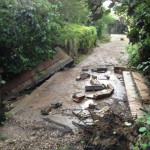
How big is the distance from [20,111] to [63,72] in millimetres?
4289

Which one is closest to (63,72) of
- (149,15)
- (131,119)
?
(131,119)

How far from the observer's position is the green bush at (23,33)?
7.08 m

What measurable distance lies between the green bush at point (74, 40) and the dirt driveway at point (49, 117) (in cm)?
301

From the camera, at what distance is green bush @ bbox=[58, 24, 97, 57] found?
1185 cm

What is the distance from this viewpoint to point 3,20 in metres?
7.08

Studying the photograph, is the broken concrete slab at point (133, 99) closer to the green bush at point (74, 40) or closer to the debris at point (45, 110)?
the debris at point (45, 110)

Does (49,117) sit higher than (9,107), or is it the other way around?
(49,117)

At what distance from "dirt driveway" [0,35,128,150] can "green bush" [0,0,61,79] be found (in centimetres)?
99

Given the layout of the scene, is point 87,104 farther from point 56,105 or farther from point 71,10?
point 71,10

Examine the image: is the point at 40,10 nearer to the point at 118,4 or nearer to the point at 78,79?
the point at 78,79

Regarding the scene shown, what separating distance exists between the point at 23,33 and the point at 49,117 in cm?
299

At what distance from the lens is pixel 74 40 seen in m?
12.5

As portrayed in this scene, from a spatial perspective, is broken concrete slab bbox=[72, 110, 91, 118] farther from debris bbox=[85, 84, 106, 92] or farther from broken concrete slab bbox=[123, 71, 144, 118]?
debris bbox=[85, 84, 106, 92]

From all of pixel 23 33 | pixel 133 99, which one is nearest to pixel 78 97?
pixel 133 99
